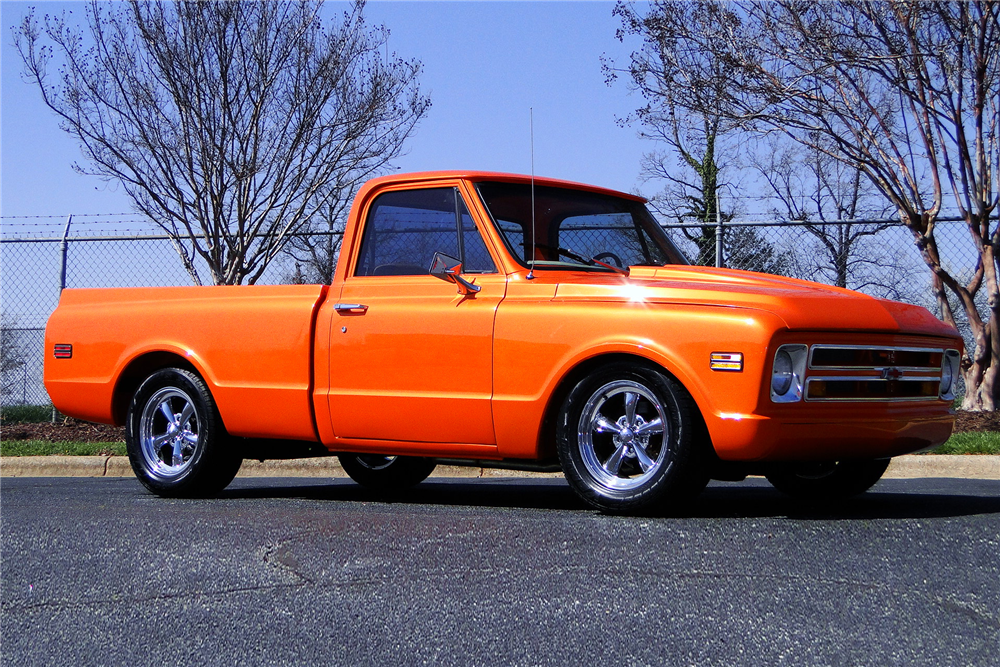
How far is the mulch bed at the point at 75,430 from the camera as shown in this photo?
38.5ft

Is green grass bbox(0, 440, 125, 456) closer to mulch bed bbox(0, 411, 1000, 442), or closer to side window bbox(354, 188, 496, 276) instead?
mulch bed bbox(0, 411, 1000, 442)

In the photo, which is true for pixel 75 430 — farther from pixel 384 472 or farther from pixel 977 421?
pixel 977 421

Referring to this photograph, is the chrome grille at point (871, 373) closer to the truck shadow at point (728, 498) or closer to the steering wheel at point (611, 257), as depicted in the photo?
the truck shadow at point (728, 498)

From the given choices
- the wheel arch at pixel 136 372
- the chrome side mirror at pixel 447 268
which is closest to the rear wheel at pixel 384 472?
the wheel arch at pixel 136 372

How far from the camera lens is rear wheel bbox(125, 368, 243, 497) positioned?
271 inches

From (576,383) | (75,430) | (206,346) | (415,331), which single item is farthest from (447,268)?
(75,430)

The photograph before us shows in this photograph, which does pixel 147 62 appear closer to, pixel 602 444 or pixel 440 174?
pixel 440 174

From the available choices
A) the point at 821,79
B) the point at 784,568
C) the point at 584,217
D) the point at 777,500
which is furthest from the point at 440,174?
the point at 821,79

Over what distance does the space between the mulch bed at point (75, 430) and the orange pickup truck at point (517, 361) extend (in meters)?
5.17

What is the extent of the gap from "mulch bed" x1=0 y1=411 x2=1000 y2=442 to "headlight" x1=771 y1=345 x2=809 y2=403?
722cm

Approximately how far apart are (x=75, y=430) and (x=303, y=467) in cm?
462

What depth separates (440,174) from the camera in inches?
256

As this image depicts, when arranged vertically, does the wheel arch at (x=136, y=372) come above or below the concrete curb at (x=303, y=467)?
above

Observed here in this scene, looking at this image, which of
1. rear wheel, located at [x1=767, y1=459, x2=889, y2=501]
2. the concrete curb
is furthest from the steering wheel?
the concrete curb
